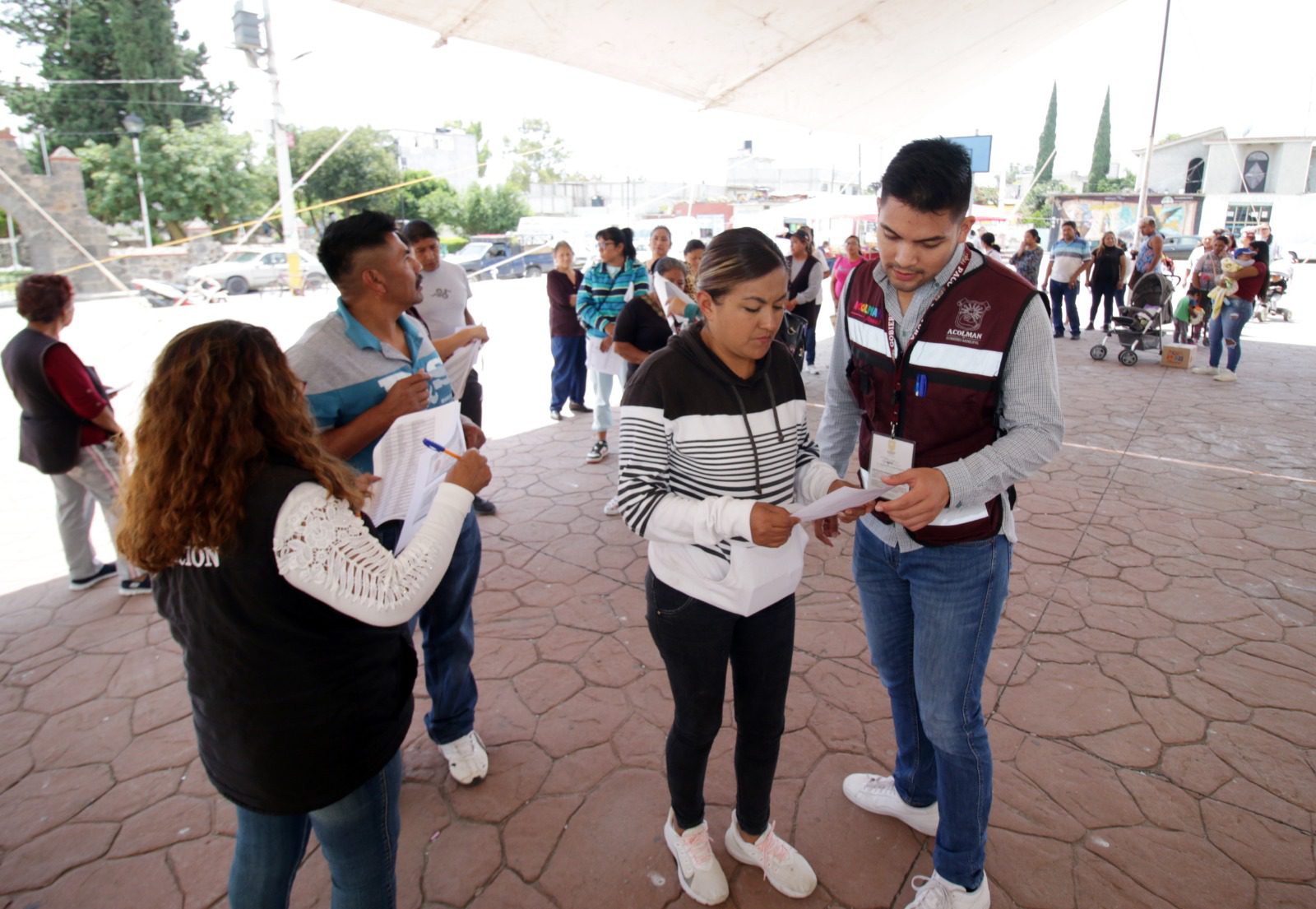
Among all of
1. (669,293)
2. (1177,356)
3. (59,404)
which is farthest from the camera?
(1177,356)

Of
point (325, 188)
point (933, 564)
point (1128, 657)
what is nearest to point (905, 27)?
point (1128, 657)

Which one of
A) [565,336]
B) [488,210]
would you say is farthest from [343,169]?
[565,336]

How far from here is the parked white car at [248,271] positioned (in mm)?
21828

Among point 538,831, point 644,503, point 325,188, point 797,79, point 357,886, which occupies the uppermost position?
point 325,188

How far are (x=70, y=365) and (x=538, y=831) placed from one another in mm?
3184

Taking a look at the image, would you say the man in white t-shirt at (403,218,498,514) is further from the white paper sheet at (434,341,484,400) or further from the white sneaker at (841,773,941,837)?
the white sneaker at (841,773,941,837)

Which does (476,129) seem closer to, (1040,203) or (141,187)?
(141,187)

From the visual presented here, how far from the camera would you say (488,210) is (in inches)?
1625

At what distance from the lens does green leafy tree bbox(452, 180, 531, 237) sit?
134 feet

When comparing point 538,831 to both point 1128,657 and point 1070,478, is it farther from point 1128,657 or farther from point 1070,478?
point 1070,478

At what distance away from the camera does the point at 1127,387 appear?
8484 mm

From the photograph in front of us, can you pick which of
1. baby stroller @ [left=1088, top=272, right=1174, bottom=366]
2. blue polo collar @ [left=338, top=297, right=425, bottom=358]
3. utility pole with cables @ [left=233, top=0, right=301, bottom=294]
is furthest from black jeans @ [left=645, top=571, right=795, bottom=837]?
utility pole with cables @ [left=233, top=0, right=301, bottom=294]

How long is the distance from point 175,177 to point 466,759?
111 ft

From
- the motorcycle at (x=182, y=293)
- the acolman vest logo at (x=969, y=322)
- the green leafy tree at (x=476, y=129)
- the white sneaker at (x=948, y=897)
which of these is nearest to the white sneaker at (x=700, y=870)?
the white sneaker at (x=948, y=897)
